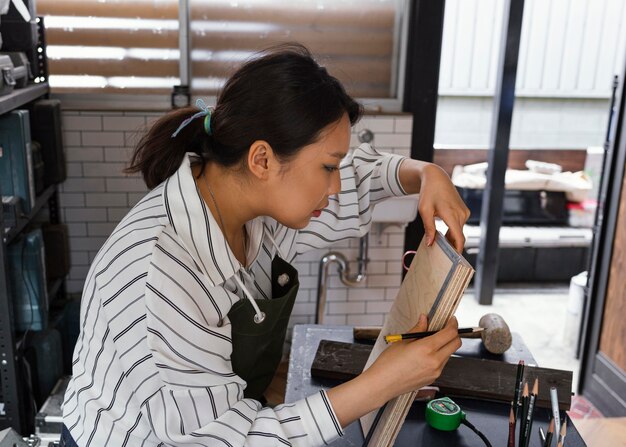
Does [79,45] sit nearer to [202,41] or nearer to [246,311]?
[202,41]

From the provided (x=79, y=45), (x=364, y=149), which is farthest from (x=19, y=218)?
(x=364, y=149)

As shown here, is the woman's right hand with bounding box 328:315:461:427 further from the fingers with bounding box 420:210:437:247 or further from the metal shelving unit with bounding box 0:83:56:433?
the metal shelving unit with bounding box 0:83:56:433

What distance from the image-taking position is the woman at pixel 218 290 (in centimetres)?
124

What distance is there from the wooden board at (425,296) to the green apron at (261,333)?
0.87 ft

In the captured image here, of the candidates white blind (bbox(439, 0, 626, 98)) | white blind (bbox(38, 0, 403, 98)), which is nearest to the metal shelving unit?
white blind (bbox(38, 0, 403, 98))

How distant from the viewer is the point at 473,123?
6.18 m

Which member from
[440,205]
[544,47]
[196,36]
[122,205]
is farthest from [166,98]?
[544,47]

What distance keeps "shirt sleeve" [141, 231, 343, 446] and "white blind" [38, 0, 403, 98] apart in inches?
99.4

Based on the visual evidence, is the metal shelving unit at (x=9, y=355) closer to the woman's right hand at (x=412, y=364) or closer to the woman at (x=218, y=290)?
the woman at (x=218, y=290)

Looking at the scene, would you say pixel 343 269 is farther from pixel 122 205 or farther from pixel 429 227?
pixel 429 227

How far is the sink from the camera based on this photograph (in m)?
3.43

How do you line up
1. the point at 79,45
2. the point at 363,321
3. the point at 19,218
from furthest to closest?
1. the point at 363,321
2. the point at 79,45
3. the point at 19,218

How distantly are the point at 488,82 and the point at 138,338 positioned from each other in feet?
17.0

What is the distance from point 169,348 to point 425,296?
1.80 feet
